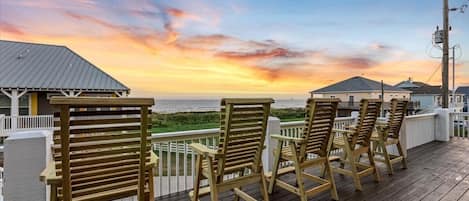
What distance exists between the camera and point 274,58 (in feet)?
35.4

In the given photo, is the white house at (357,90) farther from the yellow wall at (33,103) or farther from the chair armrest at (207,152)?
the chair armrest at (207,152)

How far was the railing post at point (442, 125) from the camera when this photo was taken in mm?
7273

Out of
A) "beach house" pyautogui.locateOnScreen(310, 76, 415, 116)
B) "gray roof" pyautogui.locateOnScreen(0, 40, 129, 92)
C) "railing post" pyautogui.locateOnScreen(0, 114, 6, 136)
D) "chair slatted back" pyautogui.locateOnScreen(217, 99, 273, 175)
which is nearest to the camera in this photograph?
"chair slatted back" pyautogui.locateOnScreen(217, 99, 273, 175)

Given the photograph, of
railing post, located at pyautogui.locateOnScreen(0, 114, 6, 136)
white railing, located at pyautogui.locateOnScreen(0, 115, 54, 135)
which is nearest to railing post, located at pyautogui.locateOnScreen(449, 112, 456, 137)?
white railing, located at pyautogui.locateOnScreen(0, 115, 54, 135)

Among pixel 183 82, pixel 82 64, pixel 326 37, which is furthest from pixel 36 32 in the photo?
pixel 326 37

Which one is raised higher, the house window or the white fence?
the house window

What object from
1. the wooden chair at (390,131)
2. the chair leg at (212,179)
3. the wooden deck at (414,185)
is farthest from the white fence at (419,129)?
the chair leg at (212,179)

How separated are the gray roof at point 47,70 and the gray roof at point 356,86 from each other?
722 inches

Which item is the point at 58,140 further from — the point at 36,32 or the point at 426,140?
the point at 36,32

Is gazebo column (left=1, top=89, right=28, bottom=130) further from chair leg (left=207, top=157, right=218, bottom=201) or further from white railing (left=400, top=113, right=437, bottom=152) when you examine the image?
white railing (left=400, top=113, right=437, bottom=152)

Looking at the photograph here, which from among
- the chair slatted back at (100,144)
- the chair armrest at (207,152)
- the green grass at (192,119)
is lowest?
the green grass at (192,119)

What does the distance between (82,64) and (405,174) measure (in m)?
13.0

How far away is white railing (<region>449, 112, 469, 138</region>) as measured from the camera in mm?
7481

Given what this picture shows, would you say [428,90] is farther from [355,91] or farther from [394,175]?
[394,175]
